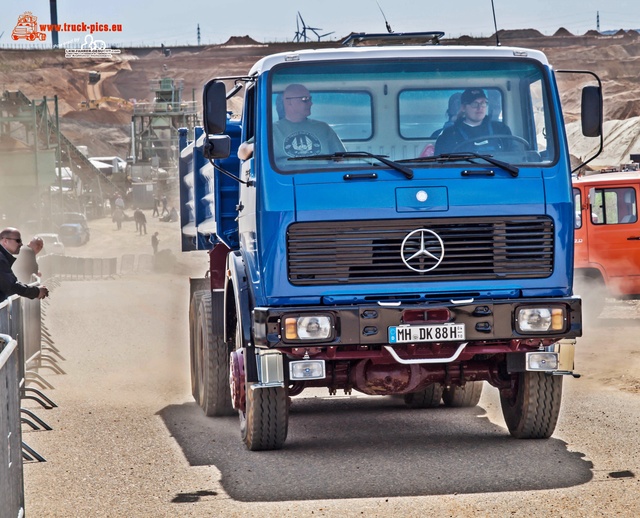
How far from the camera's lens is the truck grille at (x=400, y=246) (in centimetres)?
815

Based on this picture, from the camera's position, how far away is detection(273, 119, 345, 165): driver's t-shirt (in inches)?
331

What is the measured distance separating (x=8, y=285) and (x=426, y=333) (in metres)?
5.81

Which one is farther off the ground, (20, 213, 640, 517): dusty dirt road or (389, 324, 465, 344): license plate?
(389, 324, 465, 344): license plate

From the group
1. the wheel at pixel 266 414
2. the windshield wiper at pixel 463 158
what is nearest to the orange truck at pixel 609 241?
the windshield wiper at pixel 463 158

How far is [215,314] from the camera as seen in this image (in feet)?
35.2

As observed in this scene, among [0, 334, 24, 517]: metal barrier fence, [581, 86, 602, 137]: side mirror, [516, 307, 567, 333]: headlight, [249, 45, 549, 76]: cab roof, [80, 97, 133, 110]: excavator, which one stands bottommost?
[0, 334, 24, 517]: metal barrier fence

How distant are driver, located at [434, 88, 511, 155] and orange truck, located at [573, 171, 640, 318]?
9.95m

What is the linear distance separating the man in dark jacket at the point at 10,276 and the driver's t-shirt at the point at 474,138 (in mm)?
5445

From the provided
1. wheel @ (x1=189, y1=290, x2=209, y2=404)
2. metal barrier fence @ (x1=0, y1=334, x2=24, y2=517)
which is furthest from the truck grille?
wheel @ (x1=189, y1=290, x2=209, y2=404)

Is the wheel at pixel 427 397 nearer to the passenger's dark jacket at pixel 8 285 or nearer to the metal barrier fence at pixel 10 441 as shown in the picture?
the passenger's dark jacket at pixel 8 285

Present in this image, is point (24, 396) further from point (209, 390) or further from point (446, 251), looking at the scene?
point (446, 251)

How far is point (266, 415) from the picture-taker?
29.1 ft

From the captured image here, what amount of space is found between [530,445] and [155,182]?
97.3 metres

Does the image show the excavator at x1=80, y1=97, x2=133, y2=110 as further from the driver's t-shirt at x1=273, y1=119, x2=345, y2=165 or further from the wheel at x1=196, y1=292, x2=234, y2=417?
the driver's t-shirt at x1=273, y1=119, x2=345, y2=165
